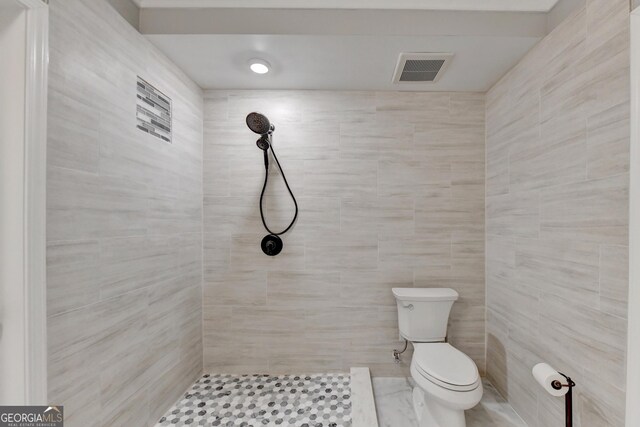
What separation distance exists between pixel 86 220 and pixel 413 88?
2.07 meters

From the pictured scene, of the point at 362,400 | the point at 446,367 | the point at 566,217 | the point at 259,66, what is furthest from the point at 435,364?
the point at 259,66

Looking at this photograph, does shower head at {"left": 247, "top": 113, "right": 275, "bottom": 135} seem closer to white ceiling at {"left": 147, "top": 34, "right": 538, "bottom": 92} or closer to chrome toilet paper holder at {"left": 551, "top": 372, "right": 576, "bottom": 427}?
white ceiling at {"left": 147, "top": 34, "right": 538, "bottom": 92}

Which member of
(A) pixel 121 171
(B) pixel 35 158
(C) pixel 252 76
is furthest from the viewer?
(C) pixel 252 76

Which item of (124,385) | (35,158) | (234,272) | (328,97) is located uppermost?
(328,97)

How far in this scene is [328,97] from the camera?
2234 mm

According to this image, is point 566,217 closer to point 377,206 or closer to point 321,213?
point 377,206

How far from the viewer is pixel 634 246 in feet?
3.55

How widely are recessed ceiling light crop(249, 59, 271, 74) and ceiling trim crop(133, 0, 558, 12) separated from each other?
11.3 inches

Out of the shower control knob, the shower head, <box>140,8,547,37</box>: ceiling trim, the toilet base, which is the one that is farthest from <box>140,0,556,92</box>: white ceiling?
the toilet base

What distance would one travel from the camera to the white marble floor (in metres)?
A: 1.76

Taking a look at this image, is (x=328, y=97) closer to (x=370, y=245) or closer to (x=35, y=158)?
(x=370, y=245)

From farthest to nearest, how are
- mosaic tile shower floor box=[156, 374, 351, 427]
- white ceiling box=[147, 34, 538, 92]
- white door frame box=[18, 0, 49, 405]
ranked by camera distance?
mosaic tile shower floor box=[156, 374, 351, 427]
white ceiling box=[147, 34, 538, 92]
white door frame box=[18, 0, 49, 405]

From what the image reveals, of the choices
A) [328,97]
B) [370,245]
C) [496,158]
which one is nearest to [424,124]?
[496,158]

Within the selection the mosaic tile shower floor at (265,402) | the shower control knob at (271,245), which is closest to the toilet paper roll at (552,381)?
the mosaic tile shower floor at (265,402)
